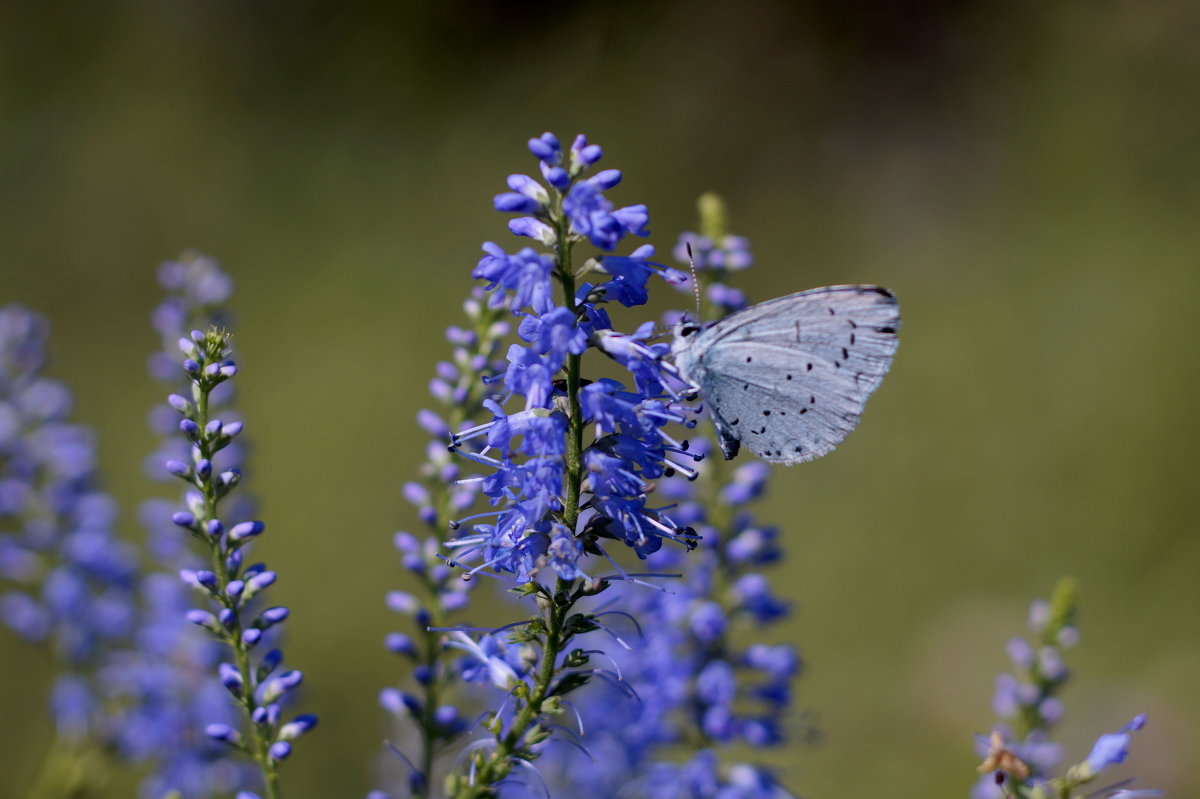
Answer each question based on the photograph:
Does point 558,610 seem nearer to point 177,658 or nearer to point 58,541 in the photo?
point 177,658

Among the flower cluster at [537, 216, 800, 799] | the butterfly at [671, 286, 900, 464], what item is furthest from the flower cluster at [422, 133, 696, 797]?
the flower cluster at [537, 216, 800, 799]

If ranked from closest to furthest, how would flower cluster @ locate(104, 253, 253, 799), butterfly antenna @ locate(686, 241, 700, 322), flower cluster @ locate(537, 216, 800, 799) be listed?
butterfly antenna @ locate(686, 241, 700, 322) → flower cluster @ locate(537, 216, 800, 799) → flower cluster @ locate(104, 253, 253, 799)

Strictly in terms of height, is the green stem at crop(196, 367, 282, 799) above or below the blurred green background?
below

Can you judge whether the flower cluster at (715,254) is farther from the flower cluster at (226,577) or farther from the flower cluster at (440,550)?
the flower cluster at (226,577)

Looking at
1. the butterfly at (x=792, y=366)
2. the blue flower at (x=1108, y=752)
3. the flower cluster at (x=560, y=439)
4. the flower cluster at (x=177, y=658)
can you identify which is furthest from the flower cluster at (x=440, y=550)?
the blue flower at (x=1108, y=752)

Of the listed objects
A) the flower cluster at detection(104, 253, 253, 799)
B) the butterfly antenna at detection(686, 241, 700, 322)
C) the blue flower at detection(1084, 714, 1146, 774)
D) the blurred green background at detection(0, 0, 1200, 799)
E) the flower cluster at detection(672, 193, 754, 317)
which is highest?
the blurred green background at detection(0, 0, 1200, 799)

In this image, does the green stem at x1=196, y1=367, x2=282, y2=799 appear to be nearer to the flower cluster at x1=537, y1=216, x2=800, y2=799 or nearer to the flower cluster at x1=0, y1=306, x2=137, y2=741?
the flower cluster at x1=537, y1=216, x2=800, y2=799
